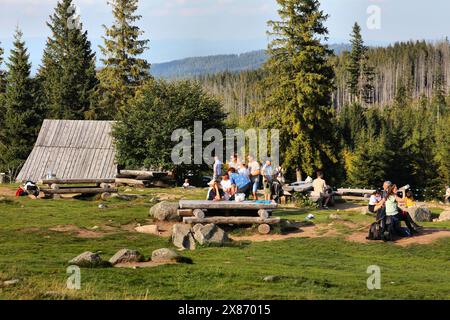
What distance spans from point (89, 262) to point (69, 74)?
5158 centimetres

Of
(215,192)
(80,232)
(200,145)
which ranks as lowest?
(80,232)

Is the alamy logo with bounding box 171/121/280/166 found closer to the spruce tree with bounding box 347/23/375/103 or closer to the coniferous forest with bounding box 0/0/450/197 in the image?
the coniferous forest with bounding box 0/0/450/197

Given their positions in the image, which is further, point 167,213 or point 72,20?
point 72,20

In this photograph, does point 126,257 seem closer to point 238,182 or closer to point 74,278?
point 74,278

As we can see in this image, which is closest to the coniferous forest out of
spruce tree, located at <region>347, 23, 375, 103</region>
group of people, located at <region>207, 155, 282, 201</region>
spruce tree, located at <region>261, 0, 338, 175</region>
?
spruce tree, located at <region>261, 0, 338, 175</region>

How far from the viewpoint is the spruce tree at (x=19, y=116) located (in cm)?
5319

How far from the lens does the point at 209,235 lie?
54.6 feet

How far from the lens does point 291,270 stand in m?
13.1

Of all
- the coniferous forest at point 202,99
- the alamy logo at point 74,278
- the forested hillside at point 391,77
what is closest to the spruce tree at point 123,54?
the coniferous forest at point 202,99

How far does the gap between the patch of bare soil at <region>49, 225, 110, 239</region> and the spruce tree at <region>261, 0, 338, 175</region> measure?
28492 mm

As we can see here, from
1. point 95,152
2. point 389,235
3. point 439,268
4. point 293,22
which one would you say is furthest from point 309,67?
point 439,268

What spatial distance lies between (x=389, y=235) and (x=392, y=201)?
3.28 ft

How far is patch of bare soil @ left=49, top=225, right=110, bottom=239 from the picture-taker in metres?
17.4

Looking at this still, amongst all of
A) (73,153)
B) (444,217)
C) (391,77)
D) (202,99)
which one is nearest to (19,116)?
(73,153)
